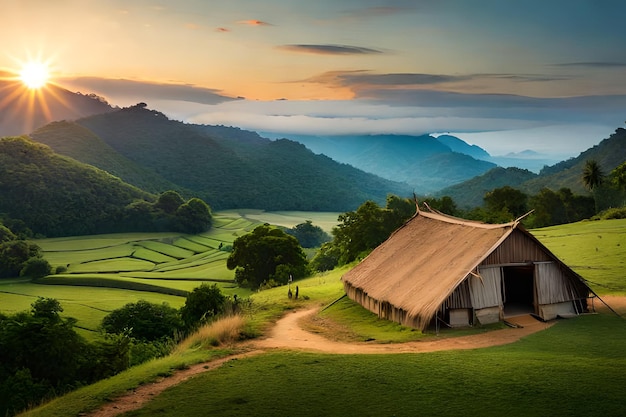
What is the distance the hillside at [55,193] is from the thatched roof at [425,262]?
99.3 meters

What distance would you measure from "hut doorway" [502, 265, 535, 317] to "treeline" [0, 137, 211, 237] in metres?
95.8

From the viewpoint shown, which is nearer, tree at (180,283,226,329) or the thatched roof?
the thatched roof

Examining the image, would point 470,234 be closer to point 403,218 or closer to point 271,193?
point 403,218

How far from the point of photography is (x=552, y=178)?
157 m

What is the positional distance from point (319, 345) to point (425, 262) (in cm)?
806

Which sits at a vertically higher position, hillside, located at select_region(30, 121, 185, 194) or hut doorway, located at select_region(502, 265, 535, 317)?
hillside, located at select_region(30, 121, 185, 194)

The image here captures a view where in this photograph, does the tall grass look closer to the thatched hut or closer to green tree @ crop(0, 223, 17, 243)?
the thatched hut

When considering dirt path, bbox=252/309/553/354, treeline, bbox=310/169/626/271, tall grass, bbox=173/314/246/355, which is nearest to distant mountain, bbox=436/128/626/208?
treeline, bbox=310/169/626/271

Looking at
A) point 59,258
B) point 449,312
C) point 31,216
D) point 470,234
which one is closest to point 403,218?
point 470,234

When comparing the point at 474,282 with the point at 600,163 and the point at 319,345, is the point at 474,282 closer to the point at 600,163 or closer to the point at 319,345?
the point at 319,345

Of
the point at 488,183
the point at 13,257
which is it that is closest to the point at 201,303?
the point at 13,257

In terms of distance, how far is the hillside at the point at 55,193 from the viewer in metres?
116

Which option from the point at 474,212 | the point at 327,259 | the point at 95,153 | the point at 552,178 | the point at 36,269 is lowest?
the point at 36,269

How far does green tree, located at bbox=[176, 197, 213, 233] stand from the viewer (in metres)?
118
